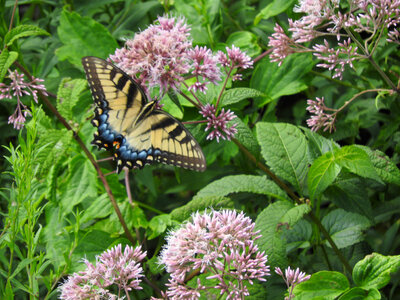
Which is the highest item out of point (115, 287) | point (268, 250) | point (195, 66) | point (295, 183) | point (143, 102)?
point (195, 66)

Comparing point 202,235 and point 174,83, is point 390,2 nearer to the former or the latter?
point 174,83

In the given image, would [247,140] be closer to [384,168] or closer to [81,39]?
[384,168]

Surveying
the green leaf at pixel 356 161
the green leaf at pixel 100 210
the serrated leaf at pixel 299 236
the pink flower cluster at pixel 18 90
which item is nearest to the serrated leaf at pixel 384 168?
the green leaf at pixel 356 161

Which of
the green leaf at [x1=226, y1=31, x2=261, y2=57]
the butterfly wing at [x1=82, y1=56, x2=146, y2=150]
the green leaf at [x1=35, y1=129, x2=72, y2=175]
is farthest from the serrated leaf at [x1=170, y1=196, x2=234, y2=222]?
the green leaf at [x1=226, y1=31, x2=261, y2=57]

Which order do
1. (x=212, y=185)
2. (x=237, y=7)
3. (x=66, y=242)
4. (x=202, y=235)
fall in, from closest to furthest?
(x=202, y=235) → (x=212, y=185) → (x=66, y=242) → (x=237, y=7)

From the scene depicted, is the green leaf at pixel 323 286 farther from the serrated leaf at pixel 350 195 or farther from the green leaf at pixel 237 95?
the green leaf at pixel 237 95

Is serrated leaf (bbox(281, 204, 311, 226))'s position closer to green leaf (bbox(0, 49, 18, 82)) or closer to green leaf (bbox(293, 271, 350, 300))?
green leaf (bbox(293, 271, 350, 300))

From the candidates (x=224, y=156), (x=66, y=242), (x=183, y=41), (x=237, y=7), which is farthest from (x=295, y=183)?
(x=237, y=7)

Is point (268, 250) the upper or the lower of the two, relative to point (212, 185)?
lower
